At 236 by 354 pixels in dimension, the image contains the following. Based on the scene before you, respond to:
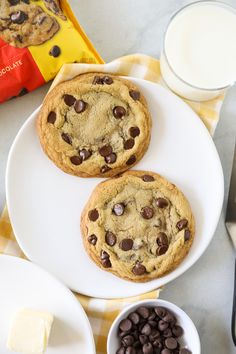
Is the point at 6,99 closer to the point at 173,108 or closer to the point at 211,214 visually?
the point at 173,108

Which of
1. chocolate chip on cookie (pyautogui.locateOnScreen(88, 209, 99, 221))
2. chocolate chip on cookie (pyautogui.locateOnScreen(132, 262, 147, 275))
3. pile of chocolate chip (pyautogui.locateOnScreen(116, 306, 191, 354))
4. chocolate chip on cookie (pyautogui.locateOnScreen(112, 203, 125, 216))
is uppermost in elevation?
chocolate chip on cookie (pyautogui.locateOnScreen(88, 209, 99, 221))

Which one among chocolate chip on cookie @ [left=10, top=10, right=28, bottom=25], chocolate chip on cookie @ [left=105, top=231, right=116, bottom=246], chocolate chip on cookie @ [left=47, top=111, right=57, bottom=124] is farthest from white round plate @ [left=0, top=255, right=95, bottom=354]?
chocolate chip on cookie @ [left=10, top=10, right=28, bottom=25]

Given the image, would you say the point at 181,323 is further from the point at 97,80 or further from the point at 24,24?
the point at 24,24

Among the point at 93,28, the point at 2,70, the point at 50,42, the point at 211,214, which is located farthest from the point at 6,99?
the point at 211,214

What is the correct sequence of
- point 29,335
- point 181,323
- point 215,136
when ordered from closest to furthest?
A: point 29,335
point 181,323
point 215,136

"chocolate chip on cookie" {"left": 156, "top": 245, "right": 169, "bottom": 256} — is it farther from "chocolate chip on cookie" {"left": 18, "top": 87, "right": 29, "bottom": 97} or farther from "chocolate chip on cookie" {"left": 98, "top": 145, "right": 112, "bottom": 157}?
"chocolate chip on cookie" {"left": 18, "top": 87, "right": 29, "bottom": 97}

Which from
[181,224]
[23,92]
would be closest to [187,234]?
[181,224]

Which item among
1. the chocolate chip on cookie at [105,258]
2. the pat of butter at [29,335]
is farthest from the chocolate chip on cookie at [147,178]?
the pat of butter at [29,335]
